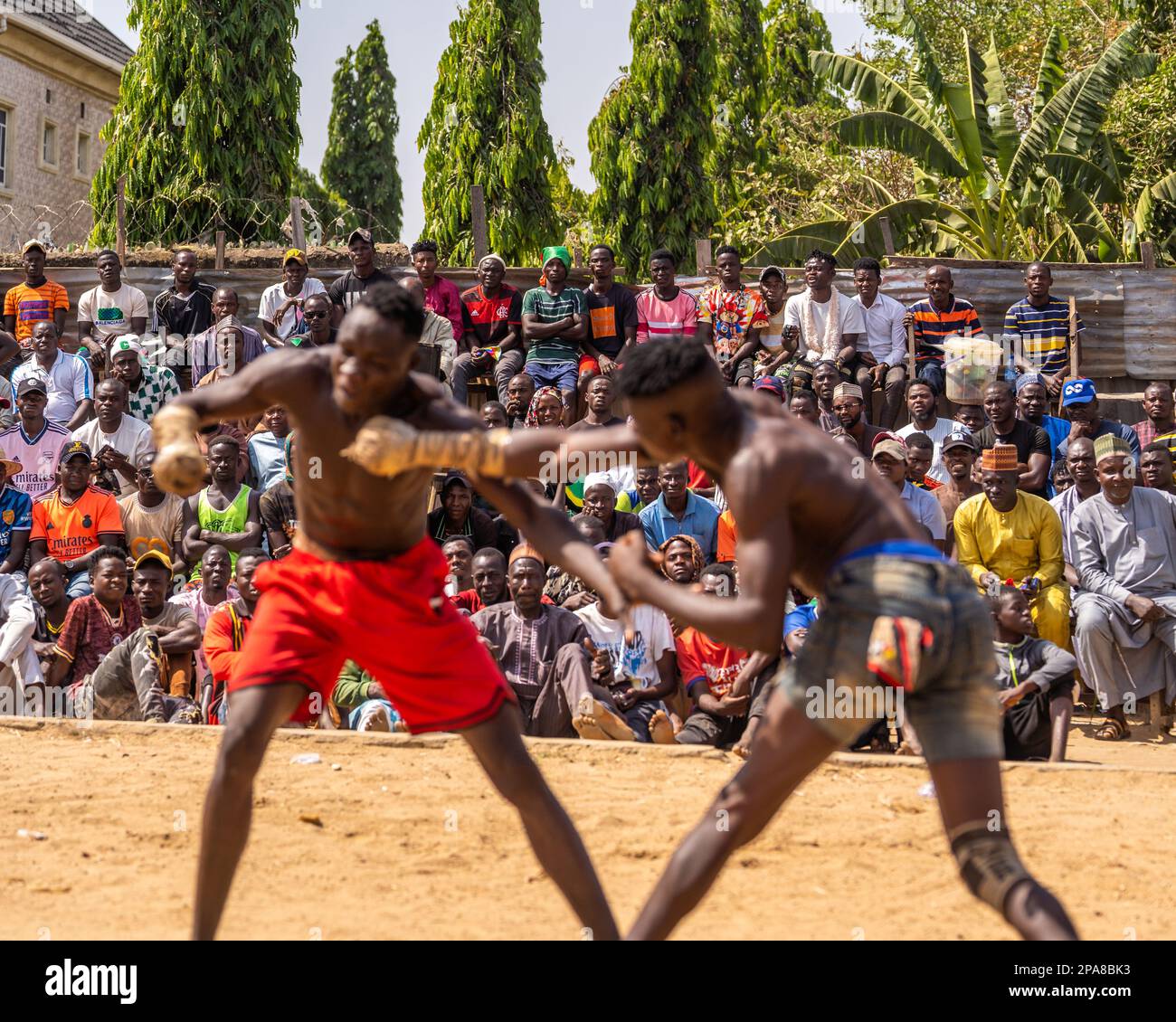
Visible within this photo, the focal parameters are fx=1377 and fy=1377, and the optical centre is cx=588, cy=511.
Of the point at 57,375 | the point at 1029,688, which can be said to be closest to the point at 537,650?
the point at 1029,688

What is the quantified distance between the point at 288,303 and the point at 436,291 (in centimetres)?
135

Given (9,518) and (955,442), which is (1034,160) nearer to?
(955,442)

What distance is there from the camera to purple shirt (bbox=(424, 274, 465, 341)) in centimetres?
1252

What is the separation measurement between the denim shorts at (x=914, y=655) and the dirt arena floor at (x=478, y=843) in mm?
1253

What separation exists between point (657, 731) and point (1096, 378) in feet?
24.0

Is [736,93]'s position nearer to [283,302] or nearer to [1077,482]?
[283,302]

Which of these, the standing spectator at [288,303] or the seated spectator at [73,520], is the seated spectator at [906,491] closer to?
the seated spectator at [73,520]

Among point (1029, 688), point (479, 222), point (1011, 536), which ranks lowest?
point (1029, 688)

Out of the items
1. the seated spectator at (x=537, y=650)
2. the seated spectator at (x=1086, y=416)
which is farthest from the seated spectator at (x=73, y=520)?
the seated spectator at (x=1086, y=416)

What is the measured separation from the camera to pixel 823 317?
1211cm

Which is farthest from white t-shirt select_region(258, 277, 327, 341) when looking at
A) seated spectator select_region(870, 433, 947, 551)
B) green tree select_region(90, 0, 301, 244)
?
green tree select_region(90, 0, 301, 244)

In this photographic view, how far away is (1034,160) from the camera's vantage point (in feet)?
60.1

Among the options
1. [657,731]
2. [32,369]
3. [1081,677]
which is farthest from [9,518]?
[1081,677]

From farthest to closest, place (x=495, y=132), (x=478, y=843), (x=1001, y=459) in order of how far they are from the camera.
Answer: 1. (x=495, y=132)
2. (x=1001, y=459)
3. (x=478, y=843)
